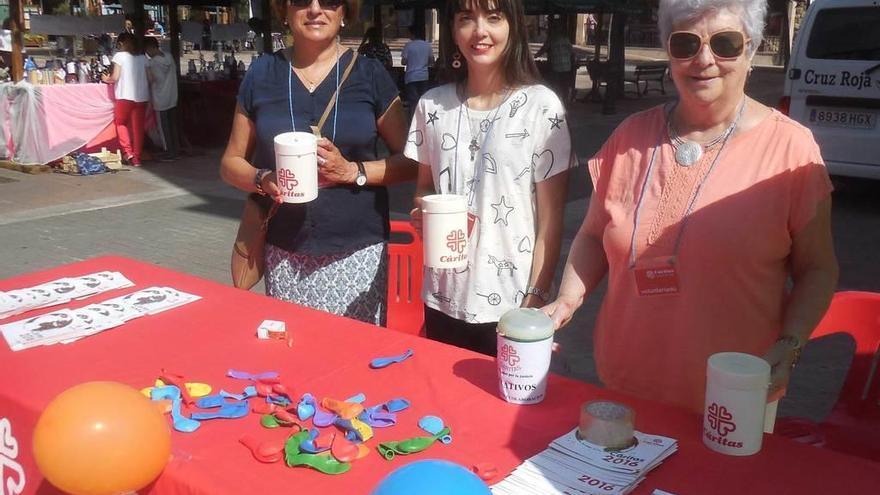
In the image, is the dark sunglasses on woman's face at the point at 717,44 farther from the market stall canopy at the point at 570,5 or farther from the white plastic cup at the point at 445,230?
the market stall canopy at the point at 570,5

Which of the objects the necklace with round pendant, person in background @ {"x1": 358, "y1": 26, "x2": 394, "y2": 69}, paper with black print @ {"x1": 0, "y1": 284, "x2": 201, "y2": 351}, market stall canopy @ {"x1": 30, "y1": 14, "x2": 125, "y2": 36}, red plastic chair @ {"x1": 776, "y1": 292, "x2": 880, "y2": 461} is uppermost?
market stall canopy @ {"x1": 30, "y1": 14, "x2": 125, "y2": 36}

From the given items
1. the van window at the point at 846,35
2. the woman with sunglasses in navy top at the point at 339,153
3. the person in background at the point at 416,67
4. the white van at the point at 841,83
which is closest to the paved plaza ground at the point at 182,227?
the white van at the point at 841,83

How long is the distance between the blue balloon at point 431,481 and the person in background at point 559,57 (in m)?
14.7

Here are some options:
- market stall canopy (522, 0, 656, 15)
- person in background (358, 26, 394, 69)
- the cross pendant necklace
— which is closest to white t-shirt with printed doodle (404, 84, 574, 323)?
the cross pendant necklace

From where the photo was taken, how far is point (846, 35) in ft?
23.8

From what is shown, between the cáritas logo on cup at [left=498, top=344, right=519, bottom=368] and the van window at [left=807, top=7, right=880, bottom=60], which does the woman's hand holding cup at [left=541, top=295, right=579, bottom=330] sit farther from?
the van window at [left=807, top=7, right=880, bottom=60]

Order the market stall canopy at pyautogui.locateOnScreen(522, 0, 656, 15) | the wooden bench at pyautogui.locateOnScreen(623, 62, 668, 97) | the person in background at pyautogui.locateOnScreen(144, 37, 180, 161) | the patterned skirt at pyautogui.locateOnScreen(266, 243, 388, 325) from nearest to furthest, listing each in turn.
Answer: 1. the patterned skirt at pyautogui.locateOnScreen(266, 243, 388, 325)
2. the person in background at pyautogui.locateOnScreen(144, 37, 180, 161)
3. the market stall canopy at pyautogui.locateOnScreen(522, 0, 656, 15)
4. the wooden bench at pyautogui.locateOnScreen(623, 62, 668, 97)

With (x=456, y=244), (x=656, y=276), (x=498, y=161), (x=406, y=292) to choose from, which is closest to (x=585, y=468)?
(x=656, y=276)

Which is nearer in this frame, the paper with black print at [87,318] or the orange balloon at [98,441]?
the orange balloon at [98,441]

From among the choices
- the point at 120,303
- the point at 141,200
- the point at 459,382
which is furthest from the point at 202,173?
the point at 459,382

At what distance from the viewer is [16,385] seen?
6.48 feet

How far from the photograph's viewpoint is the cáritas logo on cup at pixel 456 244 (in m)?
2.11

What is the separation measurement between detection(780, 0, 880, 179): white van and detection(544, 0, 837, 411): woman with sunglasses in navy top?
598cm

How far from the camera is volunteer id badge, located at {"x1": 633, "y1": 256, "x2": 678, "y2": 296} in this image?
1.87 meters
